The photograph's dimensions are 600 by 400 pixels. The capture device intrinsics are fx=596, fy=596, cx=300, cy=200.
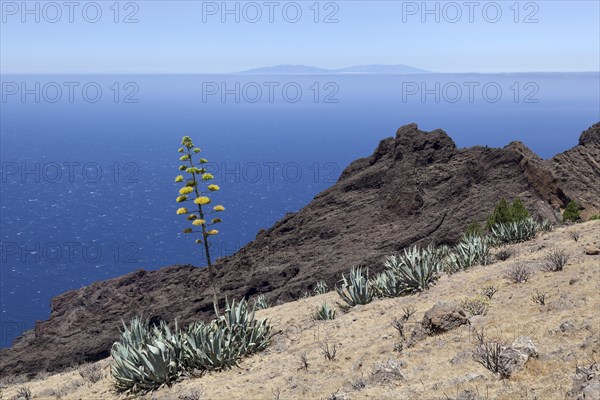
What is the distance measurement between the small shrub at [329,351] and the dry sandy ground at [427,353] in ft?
0.31

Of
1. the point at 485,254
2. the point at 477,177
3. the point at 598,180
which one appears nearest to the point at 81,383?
the point at 485,254

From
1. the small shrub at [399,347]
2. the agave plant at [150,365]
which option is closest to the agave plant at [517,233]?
the small shrub at [399,347]

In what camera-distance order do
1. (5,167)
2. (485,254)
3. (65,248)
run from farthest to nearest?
(5,167) → (65,248) → (485,254)

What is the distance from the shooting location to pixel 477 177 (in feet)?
124

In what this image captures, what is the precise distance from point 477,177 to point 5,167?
172 meters

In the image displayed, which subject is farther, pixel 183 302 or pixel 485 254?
pixel 183 302

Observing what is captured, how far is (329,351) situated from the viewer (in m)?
9.66

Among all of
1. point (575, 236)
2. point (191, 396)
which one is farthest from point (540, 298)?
point (575, 236)

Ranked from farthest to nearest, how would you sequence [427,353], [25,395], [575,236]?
[575,236], [25,395], [427,353]

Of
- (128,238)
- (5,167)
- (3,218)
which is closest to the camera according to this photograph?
(128,238)

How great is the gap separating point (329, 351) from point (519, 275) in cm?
418

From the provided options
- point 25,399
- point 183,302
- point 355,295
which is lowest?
point 183,302

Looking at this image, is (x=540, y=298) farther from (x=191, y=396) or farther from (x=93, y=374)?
(x=93, y=374)

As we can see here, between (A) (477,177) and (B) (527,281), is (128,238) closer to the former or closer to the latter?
(A) (477,177)
